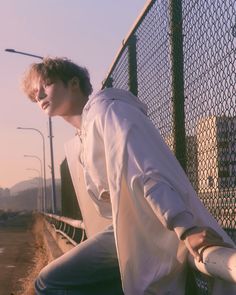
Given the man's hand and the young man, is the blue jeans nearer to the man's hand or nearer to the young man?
the young man

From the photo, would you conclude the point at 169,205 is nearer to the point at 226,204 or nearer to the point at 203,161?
the point at 226,204

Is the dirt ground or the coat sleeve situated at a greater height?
the coat sleeve

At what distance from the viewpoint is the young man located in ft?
6.47

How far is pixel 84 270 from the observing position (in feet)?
7.67

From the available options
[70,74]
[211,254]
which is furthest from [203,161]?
[211,254]

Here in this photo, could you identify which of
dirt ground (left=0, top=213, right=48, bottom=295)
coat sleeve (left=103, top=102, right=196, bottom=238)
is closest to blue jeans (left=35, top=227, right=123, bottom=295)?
coat sleeve (left=103, top=102, right=196, bottom=238)

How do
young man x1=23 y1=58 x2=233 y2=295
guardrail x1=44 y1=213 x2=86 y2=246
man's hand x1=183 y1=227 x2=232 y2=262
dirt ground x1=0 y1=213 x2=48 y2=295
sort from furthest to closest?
dirt ground x1=0 y1=213 x2=48 y2=295, guardrail x1=44 y1=213 x2=86 y2=246, young man x1=23 y1=58 x2=233 y2=295, man's hand x1=183 y1=227 x2=232 y2=262

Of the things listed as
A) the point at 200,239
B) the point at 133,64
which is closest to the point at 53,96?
the point at 200,239

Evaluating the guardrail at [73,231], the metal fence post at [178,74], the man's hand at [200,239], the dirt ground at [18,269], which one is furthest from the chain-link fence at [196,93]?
the dirt ground at [18,269]

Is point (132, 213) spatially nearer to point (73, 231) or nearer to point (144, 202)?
A: point (144, 202)

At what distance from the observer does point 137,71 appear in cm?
442

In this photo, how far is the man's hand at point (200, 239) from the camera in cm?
184

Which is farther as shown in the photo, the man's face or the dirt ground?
the dirt ground

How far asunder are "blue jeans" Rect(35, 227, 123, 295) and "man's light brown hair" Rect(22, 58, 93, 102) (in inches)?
32.7
